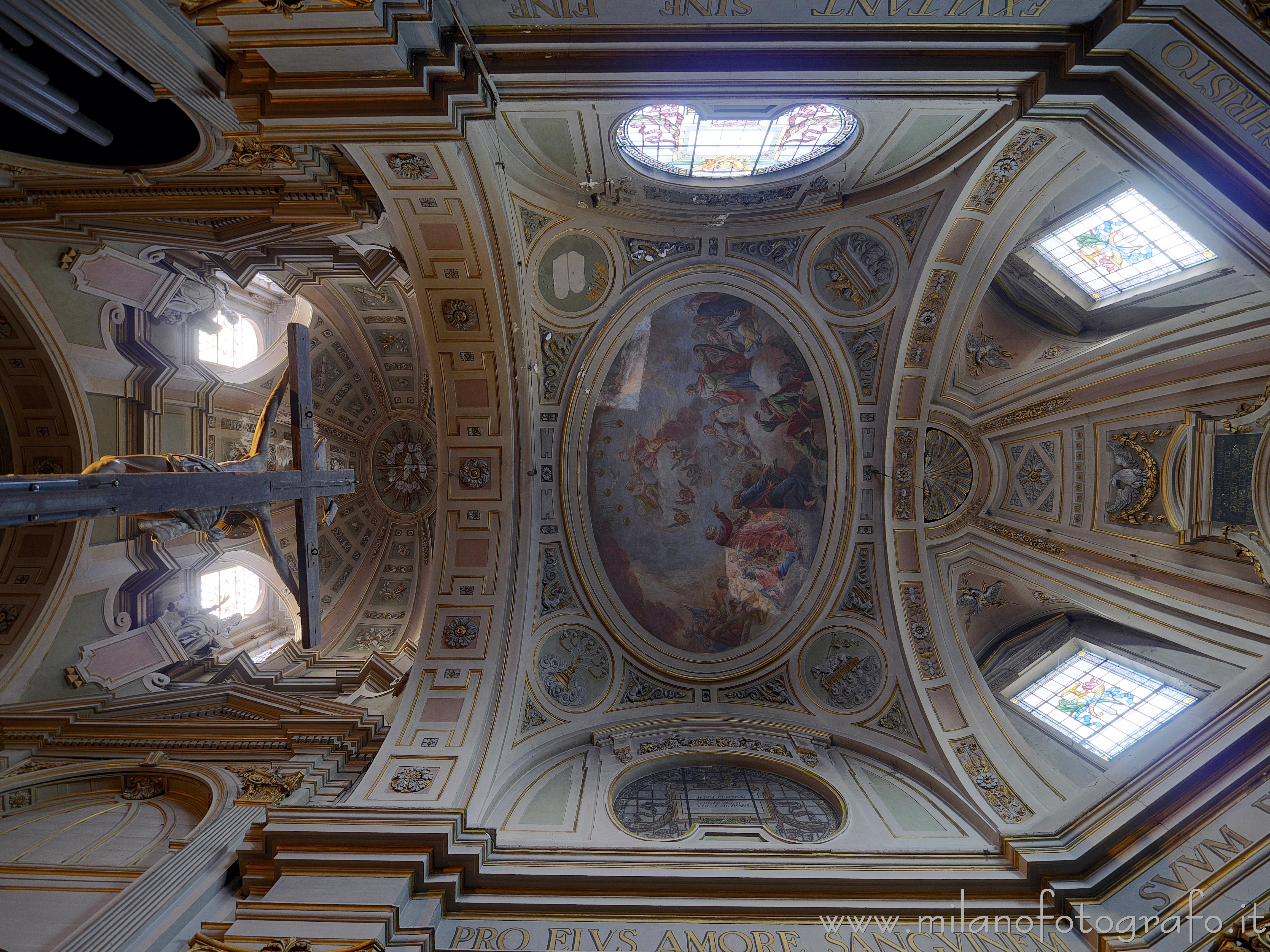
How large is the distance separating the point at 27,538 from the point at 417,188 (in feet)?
33.2

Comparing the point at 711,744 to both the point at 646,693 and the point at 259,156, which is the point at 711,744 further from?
the point at 259,156

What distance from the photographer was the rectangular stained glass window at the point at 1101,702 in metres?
10.4

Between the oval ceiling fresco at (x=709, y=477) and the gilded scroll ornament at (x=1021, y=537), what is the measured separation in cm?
408

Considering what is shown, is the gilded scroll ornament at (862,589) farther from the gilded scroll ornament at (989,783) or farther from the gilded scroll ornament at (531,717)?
the gilded scroll ornament at (531,717)

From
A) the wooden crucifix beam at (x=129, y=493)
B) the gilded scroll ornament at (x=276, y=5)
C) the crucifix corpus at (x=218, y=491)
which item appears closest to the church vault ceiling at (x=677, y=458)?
the gilded scroll ornament at (x=276, y=5)

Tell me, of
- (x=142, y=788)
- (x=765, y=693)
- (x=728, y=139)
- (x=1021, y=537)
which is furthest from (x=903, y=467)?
(x=142, y=788)

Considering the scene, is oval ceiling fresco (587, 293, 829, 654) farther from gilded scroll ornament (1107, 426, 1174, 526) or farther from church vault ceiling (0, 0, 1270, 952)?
gilded scroll ornament (1107, 426, 1174, 526)

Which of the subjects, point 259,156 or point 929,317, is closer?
point 259,156

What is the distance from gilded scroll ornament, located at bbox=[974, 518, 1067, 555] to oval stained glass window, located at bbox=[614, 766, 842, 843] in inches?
293

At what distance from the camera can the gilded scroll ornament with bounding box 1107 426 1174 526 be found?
11117mm

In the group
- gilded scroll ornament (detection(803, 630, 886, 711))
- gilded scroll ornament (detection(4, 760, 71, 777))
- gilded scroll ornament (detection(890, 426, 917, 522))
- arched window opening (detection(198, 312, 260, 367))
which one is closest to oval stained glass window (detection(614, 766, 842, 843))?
gilded scroll ornament (detection(803, 630, 886, 711))

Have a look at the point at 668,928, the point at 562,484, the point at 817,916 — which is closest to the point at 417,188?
the point at 562,484

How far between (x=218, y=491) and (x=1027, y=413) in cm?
1508

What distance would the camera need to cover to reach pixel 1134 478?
11.4m
